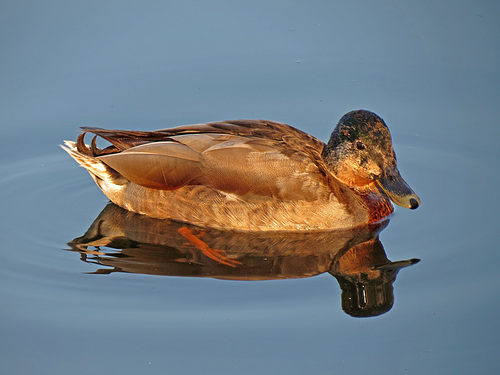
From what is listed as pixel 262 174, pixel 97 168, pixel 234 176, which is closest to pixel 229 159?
pixel 234 176

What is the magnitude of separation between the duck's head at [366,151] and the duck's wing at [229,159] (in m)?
0.24

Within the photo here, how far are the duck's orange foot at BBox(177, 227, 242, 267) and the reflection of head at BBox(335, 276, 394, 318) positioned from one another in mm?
1121

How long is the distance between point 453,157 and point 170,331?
15.1 feet

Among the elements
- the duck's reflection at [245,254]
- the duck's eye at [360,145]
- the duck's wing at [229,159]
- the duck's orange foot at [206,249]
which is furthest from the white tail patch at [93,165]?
the duck's eye at [360,145]

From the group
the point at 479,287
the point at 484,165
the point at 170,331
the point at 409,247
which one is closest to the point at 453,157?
the point at 484,165

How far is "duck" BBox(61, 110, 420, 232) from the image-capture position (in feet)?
29.6

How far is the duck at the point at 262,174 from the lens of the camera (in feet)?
29.6

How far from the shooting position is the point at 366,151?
30.2 ft

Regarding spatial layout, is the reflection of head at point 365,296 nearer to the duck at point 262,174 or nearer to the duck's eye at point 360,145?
the duck at point 262,174

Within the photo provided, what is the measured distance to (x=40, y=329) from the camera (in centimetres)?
744

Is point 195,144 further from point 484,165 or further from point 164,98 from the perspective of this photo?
point 484,165

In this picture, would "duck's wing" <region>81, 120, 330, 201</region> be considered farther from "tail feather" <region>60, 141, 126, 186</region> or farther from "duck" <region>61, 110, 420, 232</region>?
"tail feather" <region>60, 141, 126, 186</region>

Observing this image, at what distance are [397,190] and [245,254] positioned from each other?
1.75 metres

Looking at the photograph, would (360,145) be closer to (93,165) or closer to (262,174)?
(262,174)
